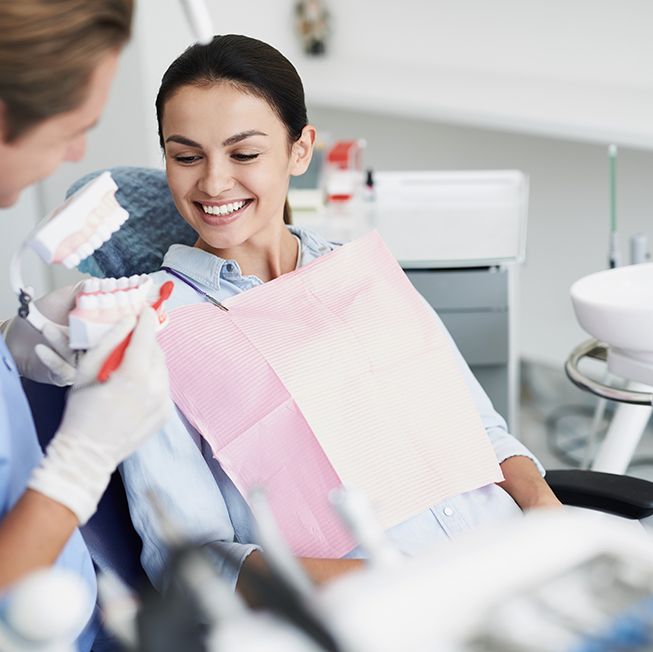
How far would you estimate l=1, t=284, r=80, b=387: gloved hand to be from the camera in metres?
1.06

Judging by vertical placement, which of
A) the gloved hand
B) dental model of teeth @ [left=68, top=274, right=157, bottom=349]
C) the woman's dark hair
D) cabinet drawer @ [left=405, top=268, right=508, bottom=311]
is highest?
the woman's dark hair

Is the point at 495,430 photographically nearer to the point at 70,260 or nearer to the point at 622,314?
the point at 622,314

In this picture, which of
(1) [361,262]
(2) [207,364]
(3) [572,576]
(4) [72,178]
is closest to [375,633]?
(3) [572,576]

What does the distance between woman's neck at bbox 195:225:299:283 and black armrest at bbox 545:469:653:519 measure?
0.51 meters

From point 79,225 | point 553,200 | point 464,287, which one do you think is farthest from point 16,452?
point 553,200

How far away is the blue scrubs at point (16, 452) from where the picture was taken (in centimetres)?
93

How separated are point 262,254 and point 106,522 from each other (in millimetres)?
477

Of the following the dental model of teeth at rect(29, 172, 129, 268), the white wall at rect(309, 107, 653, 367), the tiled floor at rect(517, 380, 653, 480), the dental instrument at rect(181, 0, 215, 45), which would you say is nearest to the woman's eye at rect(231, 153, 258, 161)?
the dental model of teeth at rect(29, 172, 129, 268)

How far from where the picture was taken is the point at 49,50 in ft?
2.62

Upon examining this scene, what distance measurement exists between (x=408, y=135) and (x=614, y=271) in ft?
8.24

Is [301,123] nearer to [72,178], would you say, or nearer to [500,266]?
[500,266]

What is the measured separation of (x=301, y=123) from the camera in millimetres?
1485

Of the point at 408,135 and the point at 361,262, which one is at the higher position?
the point at 361,262

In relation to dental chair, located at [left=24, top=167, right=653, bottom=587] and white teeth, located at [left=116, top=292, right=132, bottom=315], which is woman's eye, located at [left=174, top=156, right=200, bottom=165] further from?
white teeth, located at [left=116, top=292, right=132, bottom=315]
